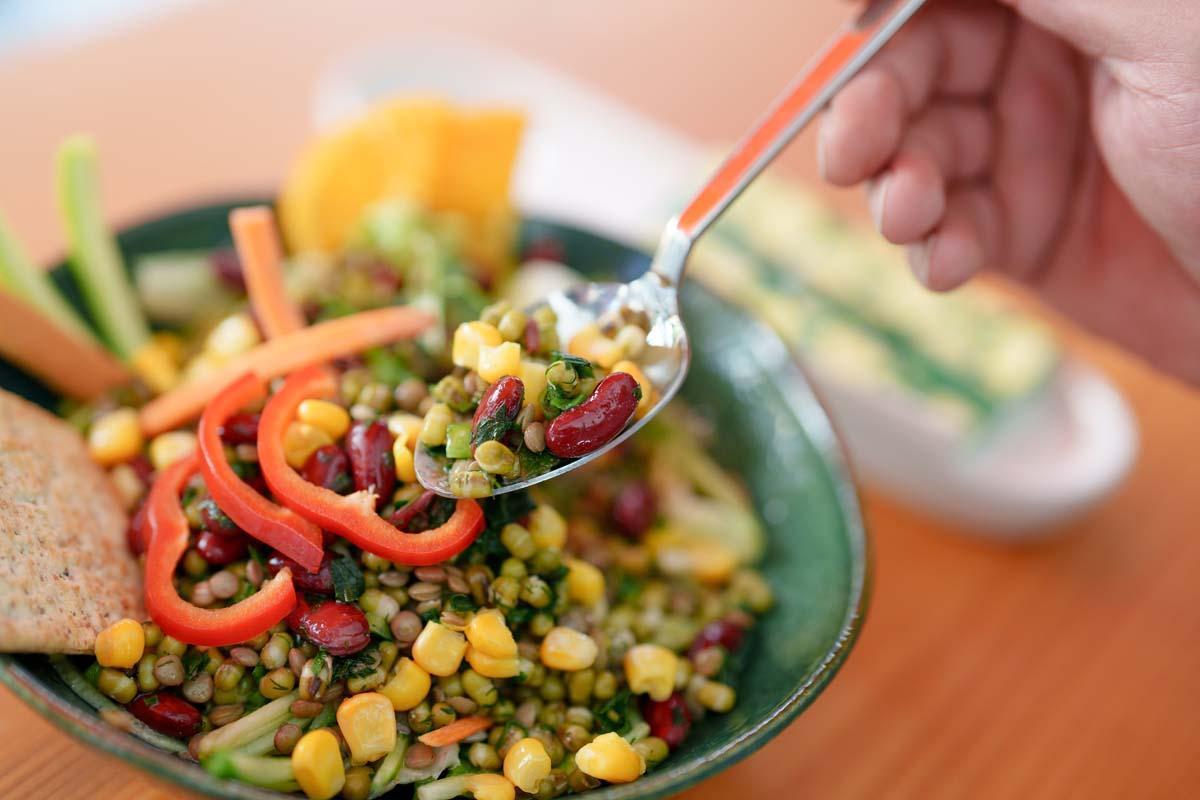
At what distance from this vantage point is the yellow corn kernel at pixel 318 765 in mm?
1274

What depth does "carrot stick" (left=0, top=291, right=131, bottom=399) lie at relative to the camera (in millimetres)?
1746

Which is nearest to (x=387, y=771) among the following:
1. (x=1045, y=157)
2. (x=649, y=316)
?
(x=649, y=316)

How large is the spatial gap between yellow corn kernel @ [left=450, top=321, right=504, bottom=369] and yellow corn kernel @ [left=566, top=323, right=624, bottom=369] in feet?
0.46

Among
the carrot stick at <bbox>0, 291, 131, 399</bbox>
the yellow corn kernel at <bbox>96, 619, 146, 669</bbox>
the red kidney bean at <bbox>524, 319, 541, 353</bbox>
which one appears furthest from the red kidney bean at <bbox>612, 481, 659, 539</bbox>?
the carrot stick at <bbox>0, 291, 131, 399</bbox>

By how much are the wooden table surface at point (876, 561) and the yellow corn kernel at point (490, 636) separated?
1.42 ft

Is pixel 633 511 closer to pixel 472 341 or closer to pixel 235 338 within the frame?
pixel 472 341

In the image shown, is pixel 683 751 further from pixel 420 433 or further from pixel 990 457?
pixel 990 457

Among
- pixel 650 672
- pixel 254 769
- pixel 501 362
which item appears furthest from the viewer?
pixel 650 672

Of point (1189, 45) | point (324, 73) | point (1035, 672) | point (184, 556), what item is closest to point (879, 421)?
point (1035, 672)

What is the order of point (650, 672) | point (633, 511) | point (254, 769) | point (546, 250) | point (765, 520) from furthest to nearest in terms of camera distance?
point (546, 250) < point (765, 520) < point (633, 511) < point (650, 672) < point (254, 769)

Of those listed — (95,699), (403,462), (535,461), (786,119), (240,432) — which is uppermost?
(786,119)

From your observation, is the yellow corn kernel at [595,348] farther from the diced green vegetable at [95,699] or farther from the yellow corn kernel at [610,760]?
the diced green vegetable at [95,699]

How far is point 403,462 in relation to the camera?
1.48 meters

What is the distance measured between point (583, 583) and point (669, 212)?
5.15ft
